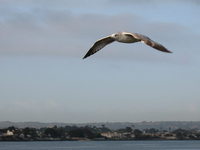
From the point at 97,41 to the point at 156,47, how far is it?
2.90m

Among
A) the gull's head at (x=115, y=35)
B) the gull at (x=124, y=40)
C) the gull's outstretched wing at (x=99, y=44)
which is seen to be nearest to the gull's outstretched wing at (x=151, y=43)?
the gull at (x=124, y=40)

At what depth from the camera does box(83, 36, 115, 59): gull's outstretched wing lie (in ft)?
50.5

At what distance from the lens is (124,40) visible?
14133mm

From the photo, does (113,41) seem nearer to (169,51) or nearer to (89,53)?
(89,53)

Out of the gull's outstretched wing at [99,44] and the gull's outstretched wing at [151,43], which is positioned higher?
the gull's outstretched wing at [99,44]

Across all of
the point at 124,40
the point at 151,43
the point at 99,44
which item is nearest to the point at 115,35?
the point at 124,40

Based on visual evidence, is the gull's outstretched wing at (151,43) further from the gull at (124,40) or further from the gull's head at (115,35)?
the gull's head at (115,35)

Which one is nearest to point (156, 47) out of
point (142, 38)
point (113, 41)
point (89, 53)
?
point (142, 38)

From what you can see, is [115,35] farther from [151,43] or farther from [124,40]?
[151,43]

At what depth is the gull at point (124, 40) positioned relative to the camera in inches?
513

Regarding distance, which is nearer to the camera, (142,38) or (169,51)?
(169,51)

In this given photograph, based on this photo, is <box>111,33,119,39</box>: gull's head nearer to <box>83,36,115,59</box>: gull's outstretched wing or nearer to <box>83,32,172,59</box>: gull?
<box>83,32,172,59</box>: gull

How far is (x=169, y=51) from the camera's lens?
1220cm

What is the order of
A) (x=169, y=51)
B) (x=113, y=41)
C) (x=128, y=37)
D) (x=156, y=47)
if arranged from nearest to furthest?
(x=169, y=51) → (x=156, y=47) → (x=128, y=37) → (x=113, y=41)
